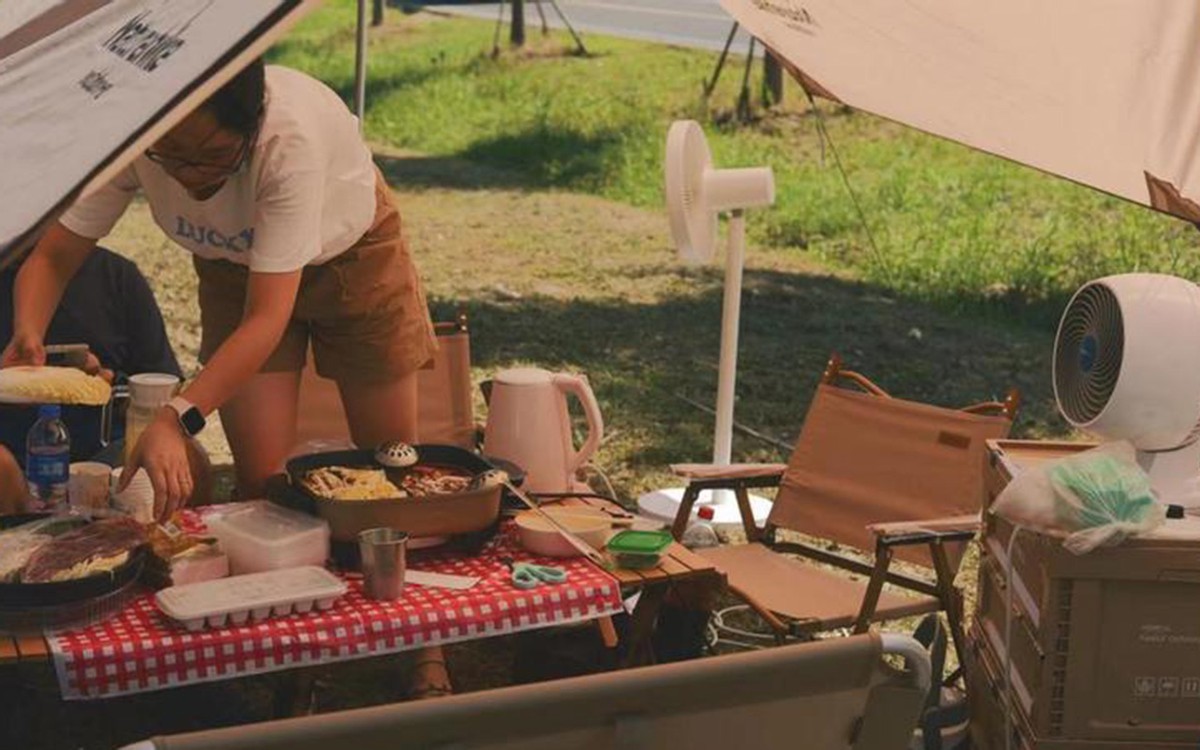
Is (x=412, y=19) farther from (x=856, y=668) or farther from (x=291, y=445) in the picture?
(x=856, y=668)

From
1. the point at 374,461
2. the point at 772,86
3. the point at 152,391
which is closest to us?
the point at 152,391

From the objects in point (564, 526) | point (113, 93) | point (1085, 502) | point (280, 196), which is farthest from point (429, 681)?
point (113, 93)

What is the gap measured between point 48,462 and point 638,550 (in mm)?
1154

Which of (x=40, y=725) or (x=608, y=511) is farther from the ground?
(x=608, y=511)

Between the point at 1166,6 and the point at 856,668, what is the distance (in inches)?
86.6

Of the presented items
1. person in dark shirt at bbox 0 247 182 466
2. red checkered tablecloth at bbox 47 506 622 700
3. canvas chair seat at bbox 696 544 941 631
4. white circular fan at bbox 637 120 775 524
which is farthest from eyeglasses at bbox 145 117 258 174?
white circular fan at bbox 637 120 775 524

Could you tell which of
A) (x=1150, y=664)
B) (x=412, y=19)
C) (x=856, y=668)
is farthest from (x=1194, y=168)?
(x=412, y=19)

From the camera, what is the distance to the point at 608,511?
3.55 meters

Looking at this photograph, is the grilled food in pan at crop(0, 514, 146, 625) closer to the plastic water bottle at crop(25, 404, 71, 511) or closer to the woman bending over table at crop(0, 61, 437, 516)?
the woman bending over table at crop(0, 61, 437, 516)

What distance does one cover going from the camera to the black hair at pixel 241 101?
118 inches

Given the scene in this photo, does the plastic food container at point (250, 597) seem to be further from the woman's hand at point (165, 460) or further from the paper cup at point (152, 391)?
the paper cup at point (152, 391)

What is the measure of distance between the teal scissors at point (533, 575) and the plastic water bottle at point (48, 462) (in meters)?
0.92

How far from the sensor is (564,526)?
3.32 meters

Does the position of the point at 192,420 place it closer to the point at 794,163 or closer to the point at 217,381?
the point at 217,381
